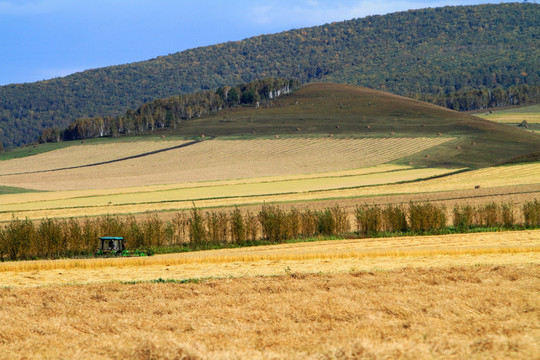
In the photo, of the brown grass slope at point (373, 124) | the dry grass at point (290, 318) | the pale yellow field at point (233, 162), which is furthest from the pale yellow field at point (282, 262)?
the brown grass slope at point (373, 124)

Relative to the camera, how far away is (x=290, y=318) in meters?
16.8

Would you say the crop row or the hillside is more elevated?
the hillside

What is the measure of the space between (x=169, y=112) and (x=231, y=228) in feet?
417

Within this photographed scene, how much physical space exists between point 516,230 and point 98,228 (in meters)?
26.6

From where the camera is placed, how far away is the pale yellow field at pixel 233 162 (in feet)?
286

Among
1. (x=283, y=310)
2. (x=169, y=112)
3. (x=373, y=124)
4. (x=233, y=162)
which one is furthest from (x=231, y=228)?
A: (x=169, y=112)

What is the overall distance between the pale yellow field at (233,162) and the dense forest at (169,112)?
3938 centimetres

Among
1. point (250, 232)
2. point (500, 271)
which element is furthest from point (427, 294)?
point (250, 232)

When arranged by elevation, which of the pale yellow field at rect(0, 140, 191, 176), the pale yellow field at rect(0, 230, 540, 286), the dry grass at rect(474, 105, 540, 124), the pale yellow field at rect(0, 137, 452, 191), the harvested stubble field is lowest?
the pale yellow field at rect(0, 230, 540, 286)

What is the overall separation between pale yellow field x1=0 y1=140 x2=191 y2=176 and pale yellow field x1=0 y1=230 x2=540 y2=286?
8460 cm

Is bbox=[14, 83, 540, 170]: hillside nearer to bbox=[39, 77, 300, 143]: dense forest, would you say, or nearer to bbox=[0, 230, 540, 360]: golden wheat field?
bbox=[39, 77, 300, 143]: dense forest

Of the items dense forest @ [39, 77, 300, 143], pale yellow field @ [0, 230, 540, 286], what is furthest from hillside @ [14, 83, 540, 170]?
pale yellow field @ [0, 230, 540, 286]

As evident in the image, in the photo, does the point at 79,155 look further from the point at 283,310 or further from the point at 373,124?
the point at 283,310

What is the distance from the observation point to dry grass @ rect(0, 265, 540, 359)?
45.8 ft
